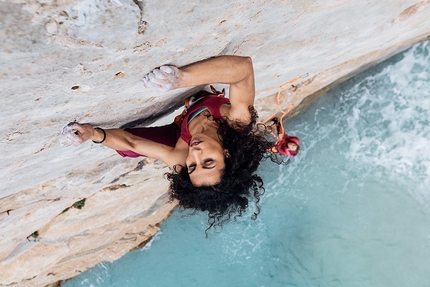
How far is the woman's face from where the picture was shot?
2.13 m

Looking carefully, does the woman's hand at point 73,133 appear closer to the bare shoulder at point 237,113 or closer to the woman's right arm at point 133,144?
the woman's right arm at point 133,144

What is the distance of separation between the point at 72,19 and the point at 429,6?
3.02 m

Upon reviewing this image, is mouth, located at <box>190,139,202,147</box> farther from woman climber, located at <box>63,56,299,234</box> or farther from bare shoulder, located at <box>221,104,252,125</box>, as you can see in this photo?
bare shoulder, located at <box>221,104,252,125</box>

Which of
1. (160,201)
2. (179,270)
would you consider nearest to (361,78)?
(160,201)

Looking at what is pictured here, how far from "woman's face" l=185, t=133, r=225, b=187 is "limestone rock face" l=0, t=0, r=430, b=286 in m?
0.39

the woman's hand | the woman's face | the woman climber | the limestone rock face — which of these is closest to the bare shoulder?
the woman climber

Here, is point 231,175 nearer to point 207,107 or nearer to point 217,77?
point 207,107

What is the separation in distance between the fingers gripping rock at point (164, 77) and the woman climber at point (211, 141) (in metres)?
0.20

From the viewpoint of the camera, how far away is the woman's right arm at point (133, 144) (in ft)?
6.78

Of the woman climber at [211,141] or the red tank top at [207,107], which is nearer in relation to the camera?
the woman climber at [211,141]

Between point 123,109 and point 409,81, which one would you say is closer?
point 123,109

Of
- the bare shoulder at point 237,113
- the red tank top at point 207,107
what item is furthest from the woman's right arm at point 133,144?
the bare shoulder at point 237,113

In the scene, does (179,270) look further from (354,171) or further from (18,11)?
(18,11)

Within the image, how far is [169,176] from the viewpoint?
260 cm
